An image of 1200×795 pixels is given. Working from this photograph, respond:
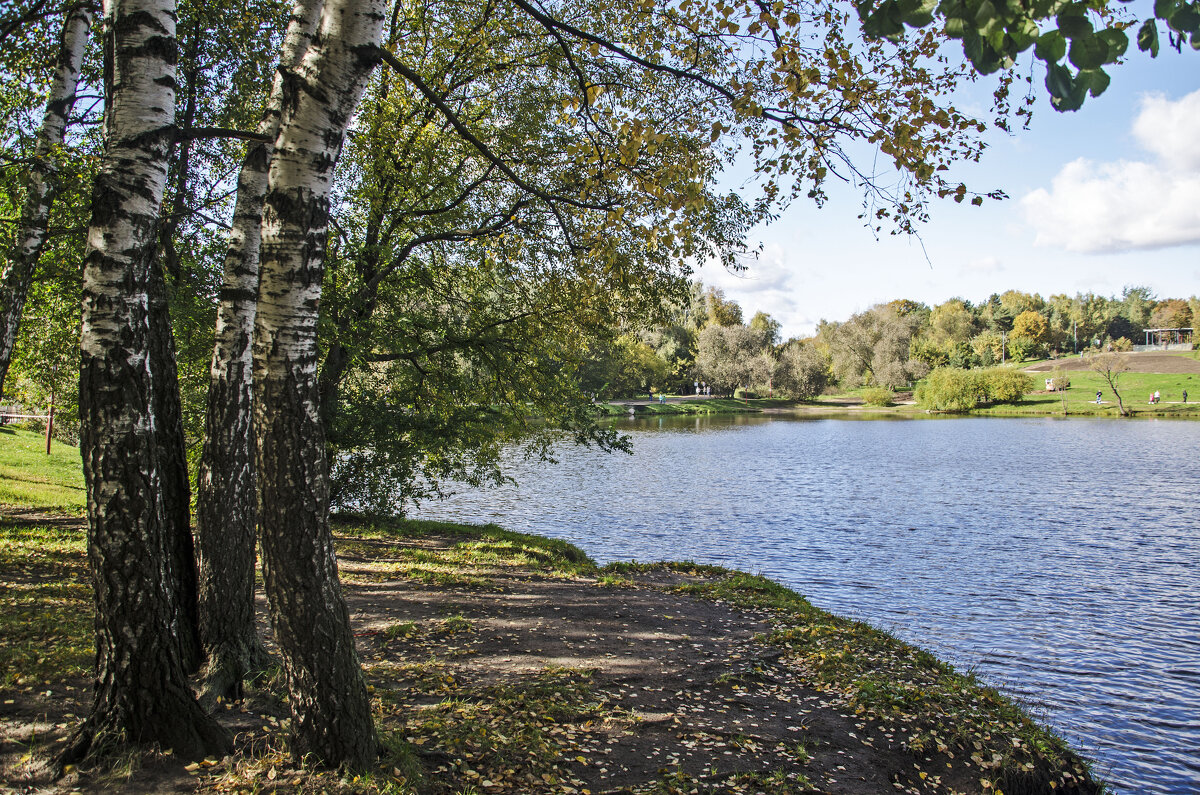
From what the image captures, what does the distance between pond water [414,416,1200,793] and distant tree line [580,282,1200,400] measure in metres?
29.2

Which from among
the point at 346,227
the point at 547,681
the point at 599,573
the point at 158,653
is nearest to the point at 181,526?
the point at 158,653

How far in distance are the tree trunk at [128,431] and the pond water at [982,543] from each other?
9.19 metres

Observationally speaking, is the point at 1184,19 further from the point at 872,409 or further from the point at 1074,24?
the point at 872,409

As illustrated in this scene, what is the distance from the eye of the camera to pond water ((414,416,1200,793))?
395 inches

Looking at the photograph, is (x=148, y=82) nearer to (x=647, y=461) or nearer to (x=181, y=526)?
(x=181, y=526)

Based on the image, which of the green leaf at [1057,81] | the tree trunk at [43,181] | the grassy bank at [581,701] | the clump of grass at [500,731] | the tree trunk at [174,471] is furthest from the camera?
the tree trunk at [43,181]

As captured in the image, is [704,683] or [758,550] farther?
[758,550]

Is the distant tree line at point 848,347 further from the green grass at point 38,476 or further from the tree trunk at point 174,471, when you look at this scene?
the tree trunk at point 174,471

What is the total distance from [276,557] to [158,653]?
999 millimetres

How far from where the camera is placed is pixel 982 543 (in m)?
19.5

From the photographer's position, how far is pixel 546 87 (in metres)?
13.1

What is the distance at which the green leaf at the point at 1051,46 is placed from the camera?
2.56 metres

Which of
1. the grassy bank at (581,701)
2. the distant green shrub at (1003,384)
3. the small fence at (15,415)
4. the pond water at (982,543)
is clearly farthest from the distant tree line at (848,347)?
the grassy bank at (581,701)

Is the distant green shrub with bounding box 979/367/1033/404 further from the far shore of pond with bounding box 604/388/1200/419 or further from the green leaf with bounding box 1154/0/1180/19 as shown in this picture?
the green leaf with bounding box 1154/0/1180/19
